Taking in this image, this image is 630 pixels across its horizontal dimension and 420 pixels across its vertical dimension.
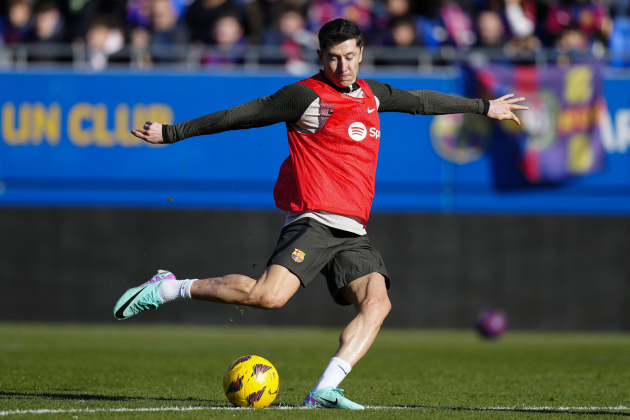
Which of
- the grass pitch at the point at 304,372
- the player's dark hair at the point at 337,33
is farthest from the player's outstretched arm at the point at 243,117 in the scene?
the grass pitch at the point at 304,372

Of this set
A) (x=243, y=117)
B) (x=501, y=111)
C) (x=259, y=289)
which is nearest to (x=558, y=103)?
(x=501, y=111)

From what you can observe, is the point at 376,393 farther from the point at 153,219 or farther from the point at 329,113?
the point at 153,219

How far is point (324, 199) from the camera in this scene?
18.6 feet

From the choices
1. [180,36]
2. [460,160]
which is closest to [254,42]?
[180,36]

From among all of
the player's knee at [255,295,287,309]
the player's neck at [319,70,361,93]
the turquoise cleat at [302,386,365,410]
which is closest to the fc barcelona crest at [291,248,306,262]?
the player's knee at [255,295,287,309]

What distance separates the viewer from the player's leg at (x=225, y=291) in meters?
5.48

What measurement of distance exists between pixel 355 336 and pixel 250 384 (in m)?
0.71

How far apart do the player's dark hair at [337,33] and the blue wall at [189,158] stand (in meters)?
9.47

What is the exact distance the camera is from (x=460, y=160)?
15133mm

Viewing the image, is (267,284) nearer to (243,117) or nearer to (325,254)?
(325,254)

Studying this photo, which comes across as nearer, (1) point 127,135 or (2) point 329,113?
(2) point 329,113

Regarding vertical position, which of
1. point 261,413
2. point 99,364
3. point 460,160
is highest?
point 460,160

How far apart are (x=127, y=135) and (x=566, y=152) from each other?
7.26 meters

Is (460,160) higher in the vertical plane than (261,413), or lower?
higher
